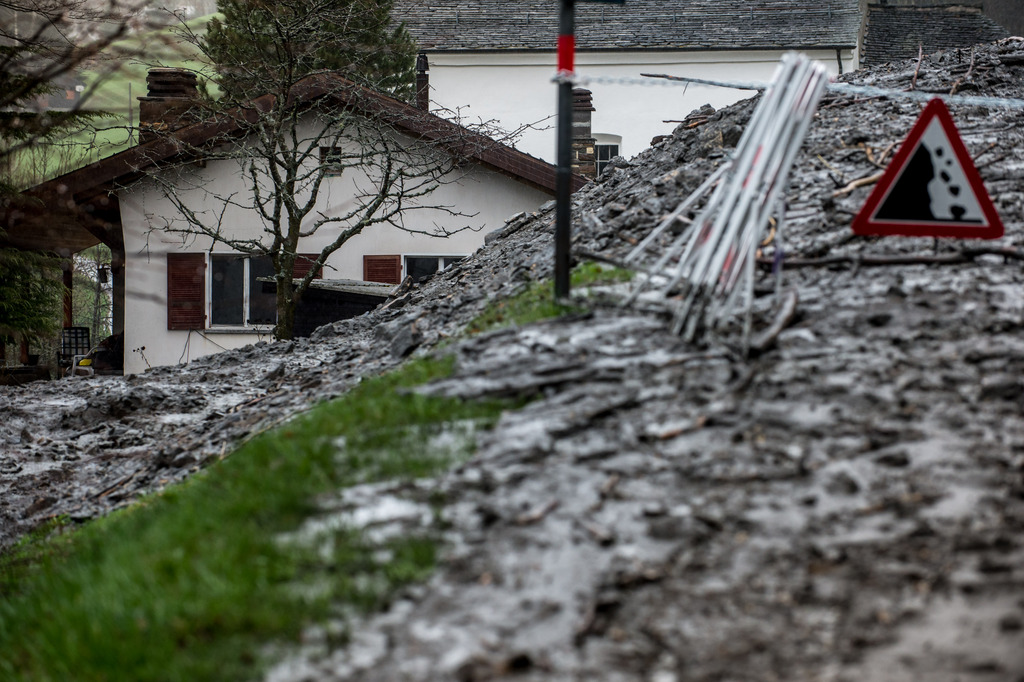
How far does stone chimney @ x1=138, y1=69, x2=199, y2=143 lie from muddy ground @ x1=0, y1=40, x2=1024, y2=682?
13.4 m

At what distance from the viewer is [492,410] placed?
4.41 meters

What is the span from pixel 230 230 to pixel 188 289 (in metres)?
1.39

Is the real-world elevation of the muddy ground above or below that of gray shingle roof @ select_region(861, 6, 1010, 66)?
below

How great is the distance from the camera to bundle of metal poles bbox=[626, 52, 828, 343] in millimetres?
4953

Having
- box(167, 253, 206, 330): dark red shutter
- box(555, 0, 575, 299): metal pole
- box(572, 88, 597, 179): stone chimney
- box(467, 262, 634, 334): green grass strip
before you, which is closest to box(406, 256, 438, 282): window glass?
box(572, 88, 597, 179): stone chimney

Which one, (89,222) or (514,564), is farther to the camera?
(89,222)

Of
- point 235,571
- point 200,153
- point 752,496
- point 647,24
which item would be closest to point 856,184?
point 752,496

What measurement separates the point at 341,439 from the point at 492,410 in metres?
0.68

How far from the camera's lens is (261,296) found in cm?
1914

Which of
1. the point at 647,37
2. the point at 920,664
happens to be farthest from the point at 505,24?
the point at 920,664

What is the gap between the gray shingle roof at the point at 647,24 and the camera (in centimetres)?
3098

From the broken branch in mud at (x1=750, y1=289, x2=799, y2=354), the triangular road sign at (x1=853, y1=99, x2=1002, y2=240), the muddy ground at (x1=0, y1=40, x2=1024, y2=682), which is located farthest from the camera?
the triangular road sign at (x1=853, y1=99, x2=1002, y2=240)

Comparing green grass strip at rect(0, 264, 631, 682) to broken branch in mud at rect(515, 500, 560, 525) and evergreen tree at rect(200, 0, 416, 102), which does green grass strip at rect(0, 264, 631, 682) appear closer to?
broken branch in mud at rect(515, 500, 560, 525)

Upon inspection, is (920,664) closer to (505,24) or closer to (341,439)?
(341,439)
